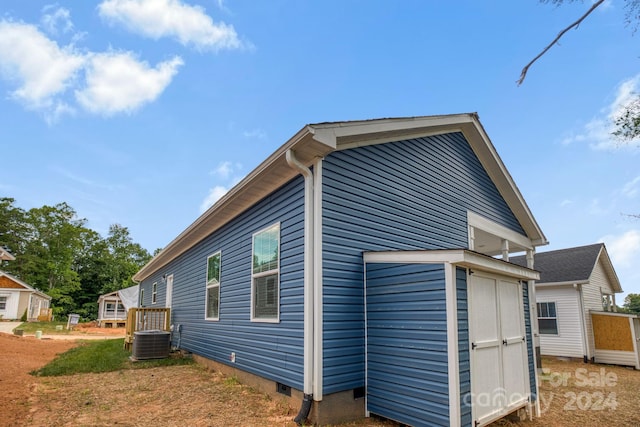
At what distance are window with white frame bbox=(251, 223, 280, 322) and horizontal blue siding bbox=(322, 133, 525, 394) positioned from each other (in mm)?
1079

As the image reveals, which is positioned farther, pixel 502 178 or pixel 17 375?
pixel 502 178

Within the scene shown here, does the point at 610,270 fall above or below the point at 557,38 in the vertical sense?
below

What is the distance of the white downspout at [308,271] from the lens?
14.0 ft

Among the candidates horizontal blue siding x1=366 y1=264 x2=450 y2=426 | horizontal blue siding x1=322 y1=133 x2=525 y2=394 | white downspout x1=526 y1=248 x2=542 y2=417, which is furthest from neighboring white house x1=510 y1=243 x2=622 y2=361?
horizontal blue siding x1=366 y1=264 x2=450 y2=426

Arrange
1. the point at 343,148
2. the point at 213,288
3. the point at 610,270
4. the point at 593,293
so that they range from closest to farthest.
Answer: the point at 343,148 < the point at 213,288 < the point at 593,293 < the point at 610,270

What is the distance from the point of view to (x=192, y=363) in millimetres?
8750

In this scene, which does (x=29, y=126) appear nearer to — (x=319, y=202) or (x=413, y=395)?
(x=319, y=202)

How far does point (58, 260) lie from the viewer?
120 ft

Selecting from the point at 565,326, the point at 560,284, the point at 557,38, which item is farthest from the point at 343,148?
the point at 565,326

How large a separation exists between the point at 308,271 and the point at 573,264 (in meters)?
12.1

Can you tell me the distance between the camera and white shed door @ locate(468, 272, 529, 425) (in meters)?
4.00

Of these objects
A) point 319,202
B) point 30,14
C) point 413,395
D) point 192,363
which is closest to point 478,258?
point 413,395

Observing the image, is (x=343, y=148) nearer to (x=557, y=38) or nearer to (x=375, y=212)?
(x=375, y=212)

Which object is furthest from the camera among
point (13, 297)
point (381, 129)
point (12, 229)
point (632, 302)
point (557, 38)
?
point (12, 229)
